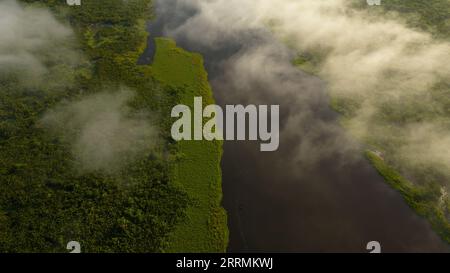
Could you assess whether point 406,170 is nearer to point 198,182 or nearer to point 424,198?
point 424,198

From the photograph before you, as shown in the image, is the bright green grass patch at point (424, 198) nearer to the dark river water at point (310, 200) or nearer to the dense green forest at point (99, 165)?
the dark river water at point (310, 200)

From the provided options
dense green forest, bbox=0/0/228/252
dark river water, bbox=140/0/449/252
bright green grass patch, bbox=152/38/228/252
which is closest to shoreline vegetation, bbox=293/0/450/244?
dark river water, bbox=140/0/449/252

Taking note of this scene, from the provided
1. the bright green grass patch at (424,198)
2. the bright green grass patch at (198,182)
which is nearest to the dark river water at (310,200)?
the bright green grass patch at (424,198)

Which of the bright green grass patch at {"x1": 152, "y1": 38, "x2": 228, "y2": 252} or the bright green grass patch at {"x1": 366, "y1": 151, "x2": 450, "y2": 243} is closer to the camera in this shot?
the bright green grass patch at {"x1": 152, "y1": 38, "x2": 228, "y2": 252}

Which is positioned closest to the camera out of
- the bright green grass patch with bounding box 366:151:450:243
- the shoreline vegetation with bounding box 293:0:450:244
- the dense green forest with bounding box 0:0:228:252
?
the dense green forest with bounding box 0:0:228:252

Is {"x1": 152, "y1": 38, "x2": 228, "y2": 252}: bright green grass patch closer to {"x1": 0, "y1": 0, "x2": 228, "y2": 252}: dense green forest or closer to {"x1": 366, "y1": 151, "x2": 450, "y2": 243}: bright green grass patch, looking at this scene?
{"x1": 0, "y1": 0, "x2": 228, "y2": 252}: dense green forest

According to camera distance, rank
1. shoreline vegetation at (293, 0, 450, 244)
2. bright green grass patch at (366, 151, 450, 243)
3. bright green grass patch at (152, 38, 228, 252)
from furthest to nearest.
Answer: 1. shoreline vegetation at (293, 0, 450, 244)
2. bright green grass patch at (366, 151, 450, 243)
3. bright green grass patch at (152, 38, 228, 252)

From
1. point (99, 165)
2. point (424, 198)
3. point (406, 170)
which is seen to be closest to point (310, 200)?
point (424, 198)
